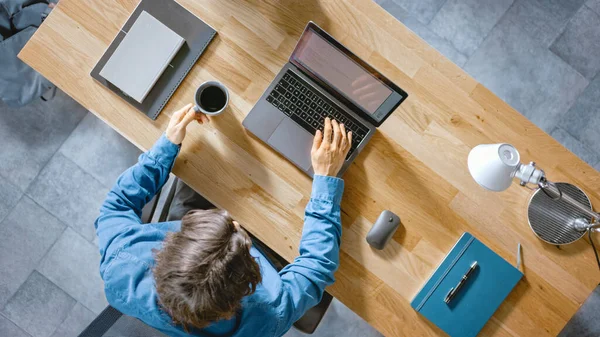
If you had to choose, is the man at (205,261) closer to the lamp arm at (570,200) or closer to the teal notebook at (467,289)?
the teal notebook at (467,289)

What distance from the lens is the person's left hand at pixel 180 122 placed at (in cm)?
135

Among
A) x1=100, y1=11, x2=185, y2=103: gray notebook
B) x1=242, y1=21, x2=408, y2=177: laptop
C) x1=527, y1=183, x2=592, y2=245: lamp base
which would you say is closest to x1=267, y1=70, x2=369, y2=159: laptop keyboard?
x1=242, y1=21, x2=408, y2=177: laptop

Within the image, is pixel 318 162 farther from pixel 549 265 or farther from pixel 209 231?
pixel 549 265

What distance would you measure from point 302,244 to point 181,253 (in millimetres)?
414

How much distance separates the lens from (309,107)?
1.40 meters

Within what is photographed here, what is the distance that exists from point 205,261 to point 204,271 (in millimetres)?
23

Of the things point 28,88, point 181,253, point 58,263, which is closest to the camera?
point 181,253

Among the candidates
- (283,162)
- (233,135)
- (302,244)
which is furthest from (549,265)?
(233,135)

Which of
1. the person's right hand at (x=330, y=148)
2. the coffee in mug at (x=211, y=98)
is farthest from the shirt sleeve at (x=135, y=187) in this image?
the person's right hand at (x=330, y=148)

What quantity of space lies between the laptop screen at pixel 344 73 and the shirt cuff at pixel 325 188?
9.0 inches

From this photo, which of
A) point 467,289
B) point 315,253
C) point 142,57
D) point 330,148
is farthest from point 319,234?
point 142,57

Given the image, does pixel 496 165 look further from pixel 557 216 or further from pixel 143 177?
pixel 143 177

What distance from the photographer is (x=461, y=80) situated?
143 cm

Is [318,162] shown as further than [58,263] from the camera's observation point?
No
